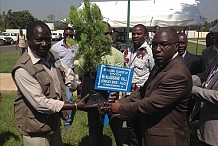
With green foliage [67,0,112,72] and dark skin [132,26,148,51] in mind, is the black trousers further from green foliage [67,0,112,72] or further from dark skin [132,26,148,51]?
green foliage [67,0,112,72]

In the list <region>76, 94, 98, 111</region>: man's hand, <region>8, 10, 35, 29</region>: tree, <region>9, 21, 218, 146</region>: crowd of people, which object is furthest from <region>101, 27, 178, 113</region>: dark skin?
<region>8, 10, 35, 29</region>: tree

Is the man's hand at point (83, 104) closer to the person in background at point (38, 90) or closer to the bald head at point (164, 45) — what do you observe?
the person in background at point (38, 90)

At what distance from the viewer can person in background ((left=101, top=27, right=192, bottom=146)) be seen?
2.44m

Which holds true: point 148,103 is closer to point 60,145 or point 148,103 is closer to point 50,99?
point 50,99

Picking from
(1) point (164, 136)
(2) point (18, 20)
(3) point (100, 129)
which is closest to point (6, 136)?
(3) point (100, 129)

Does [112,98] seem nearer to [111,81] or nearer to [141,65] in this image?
[111,81]

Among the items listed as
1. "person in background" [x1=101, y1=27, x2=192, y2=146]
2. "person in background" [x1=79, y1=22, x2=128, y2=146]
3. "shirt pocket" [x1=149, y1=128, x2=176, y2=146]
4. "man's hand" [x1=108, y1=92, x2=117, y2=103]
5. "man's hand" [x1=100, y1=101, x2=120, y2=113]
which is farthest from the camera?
"person in background" [x1=79, y1=22, x2=128, y2=146]

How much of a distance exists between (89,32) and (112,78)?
0.53 metres

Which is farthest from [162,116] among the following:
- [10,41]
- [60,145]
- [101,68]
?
[10,41]

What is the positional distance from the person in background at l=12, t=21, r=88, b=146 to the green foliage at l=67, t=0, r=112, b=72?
31 cm

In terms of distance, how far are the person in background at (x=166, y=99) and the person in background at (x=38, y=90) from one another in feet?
2.12

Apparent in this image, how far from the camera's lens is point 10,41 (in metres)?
40.7

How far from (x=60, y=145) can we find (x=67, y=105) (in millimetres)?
662

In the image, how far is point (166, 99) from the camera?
244 cm
